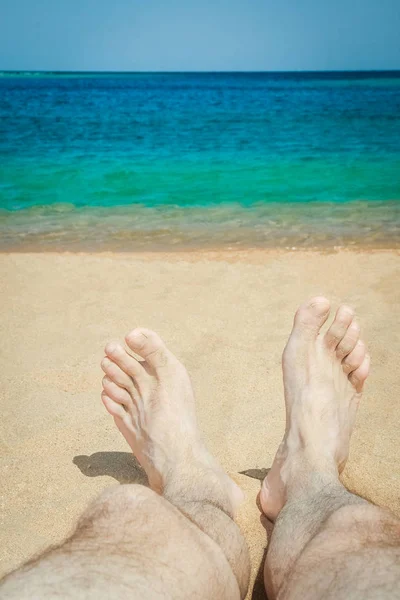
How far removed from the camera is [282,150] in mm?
10336

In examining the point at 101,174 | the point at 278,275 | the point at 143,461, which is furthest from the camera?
the point at 101,174

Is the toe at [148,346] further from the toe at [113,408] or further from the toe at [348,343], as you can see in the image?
the toe at [348,343]

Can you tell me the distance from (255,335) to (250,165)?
6674 mm

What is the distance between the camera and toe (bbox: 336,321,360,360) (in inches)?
70.5

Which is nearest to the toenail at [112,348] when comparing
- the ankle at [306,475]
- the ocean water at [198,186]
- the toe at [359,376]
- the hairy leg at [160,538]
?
the hairy leg at [160,538]

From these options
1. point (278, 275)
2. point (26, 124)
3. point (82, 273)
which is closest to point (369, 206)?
point (278, 275)

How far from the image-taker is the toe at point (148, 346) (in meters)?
1.74

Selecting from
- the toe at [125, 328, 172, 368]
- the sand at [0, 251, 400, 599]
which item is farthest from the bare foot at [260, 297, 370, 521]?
the toe at [125, 328, 172, 368]

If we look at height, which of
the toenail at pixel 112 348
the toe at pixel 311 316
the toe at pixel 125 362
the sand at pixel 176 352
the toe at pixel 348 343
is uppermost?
the toe at pixel 311 316

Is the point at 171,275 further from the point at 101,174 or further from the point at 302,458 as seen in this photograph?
the point at 101,174

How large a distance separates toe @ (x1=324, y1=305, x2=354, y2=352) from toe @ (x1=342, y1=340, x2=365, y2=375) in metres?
0.05

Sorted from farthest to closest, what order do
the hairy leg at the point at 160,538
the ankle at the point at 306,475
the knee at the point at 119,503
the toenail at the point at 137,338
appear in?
the toenail at the point at 137,338
the ankle at the point at 306,475
the knee at the point at 119,503
the hairy leg at the point at 160,538

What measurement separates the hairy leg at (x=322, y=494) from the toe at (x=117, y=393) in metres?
0.49

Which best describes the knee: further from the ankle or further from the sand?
the ankle
